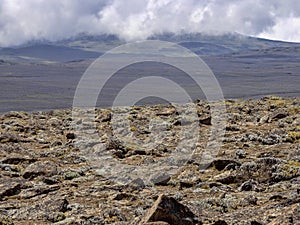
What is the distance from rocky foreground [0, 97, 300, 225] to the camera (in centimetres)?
857

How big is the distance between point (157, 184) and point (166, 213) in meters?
4.47

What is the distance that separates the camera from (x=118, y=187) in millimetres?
11023

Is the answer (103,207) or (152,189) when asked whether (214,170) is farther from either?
(103,207)

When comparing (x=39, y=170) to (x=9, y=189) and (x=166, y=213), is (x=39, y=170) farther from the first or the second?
(x=166, y=213)

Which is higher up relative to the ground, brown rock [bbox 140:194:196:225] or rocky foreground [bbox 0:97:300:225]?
brown rock [bbox 140:194:196:225]

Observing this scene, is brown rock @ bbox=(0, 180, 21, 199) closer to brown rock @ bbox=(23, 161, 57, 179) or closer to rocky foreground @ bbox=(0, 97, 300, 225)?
rocky foreground @ bbox=(0, 97, 300, 225)

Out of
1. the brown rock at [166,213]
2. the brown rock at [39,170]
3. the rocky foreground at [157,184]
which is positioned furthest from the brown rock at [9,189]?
the brown rock at [166,213]

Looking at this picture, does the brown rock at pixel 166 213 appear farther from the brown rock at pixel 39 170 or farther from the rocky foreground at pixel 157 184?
the brown rock at pixel 39 170

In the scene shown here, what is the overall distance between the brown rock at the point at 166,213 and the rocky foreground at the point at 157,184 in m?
0.01

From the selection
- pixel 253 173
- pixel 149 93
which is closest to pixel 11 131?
pixel 253 173

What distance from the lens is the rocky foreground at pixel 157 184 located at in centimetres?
857

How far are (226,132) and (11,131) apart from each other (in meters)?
8.32

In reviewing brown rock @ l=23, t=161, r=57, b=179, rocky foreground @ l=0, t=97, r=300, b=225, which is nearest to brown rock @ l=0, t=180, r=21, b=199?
rocky foreground @ l=0, t=97, r=300, b=225

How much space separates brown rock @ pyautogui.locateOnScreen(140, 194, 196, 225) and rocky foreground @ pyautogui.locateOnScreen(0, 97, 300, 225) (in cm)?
1
